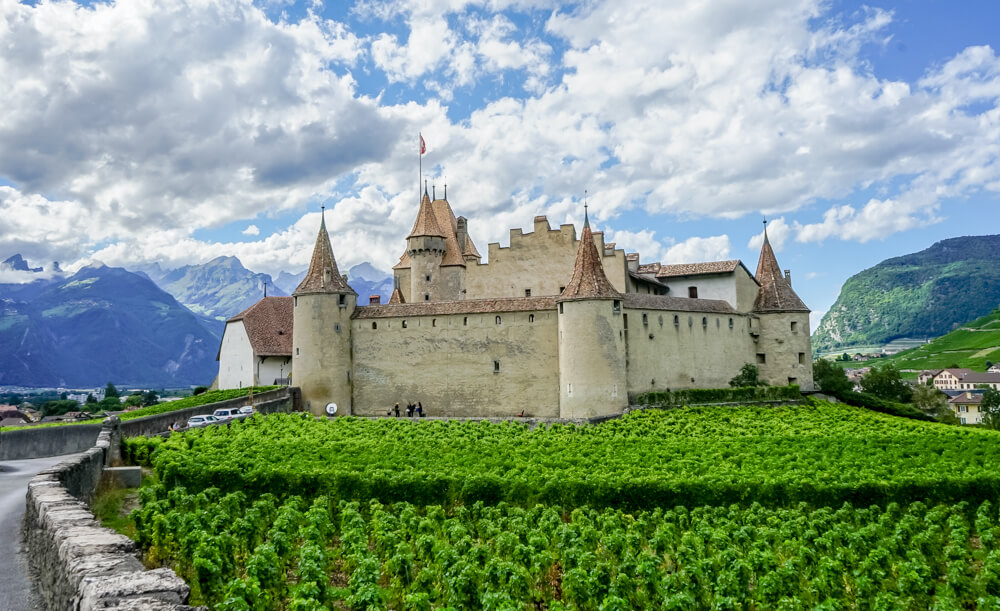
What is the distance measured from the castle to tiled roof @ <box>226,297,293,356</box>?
0.15 metres

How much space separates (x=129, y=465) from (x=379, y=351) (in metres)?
23.8

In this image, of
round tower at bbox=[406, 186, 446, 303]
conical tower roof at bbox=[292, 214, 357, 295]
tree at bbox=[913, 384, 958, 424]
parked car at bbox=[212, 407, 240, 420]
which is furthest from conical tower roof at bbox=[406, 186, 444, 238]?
tree at bbox=[913, 384, 958, 424]

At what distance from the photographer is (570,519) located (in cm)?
2095

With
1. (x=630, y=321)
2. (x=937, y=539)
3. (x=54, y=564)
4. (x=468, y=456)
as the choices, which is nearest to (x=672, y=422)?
(x=630, y=321)

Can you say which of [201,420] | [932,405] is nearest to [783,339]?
[932,405]

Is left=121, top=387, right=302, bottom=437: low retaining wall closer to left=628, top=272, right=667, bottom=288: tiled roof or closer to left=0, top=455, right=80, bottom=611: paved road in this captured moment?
left=0, top=455, right=80, bottom=611: paved road

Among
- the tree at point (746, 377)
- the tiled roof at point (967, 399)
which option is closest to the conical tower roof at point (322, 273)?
the tree at point (746, 377)

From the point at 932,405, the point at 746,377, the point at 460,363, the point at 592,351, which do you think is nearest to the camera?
the point at 592,351

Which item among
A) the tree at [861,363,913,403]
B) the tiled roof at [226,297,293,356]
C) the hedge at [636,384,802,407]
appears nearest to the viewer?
the hedge at [636,384,802,407]

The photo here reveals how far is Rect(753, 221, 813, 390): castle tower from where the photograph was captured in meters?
53.7

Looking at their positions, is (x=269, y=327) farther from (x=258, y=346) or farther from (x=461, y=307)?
(x=461, y=307)

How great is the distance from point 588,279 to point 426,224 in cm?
1759

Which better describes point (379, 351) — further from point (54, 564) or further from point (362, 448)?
point (54, 564)

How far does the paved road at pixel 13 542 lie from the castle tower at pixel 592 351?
2717cm
